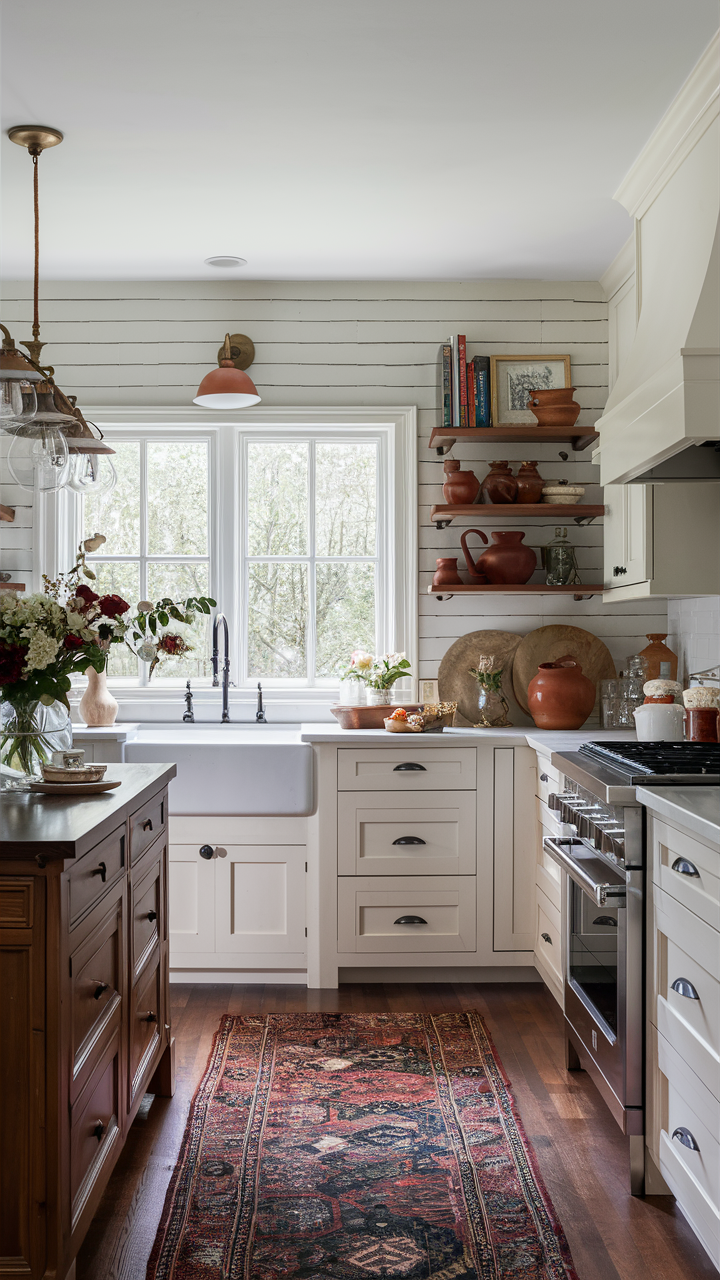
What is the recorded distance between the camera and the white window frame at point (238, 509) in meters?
4.27

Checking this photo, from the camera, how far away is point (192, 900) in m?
3.72

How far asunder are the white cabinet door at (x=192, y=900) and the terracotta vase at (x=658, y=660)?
1.86 m

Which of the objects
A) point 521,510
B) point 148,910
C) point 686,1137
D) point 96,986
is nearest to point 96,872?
point 96,986

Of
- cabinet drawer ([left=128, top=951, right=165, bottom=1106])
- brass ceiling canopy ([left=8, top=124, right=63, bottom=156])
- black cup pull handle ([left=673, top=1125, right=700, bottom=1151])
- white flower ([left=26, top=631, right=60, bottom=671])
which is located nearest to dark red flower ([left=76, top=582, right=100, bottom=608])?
white flower ([left=26, top=631, right=60, bottom=671])

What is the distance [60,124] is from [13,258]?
121 cm

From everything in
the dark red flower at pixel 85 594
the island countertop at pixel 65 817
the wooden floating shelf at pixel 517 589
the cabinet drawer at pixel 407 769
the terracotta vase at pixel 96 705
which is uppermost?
the wooden floating shelf at pixel 517 589

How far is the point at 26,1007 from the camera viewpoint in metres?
1.71

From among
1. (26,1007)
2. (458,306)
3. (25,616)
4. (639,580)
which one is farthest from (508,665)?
(26,1007)

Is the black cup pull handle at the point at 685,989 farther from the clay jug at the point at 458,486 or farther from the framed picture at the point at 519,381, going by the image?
the framed picture at the point at 519,381

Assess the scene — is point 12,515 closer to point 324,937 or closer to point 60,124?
point 60,124

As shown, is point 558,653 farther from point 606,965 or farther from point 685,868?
point 685,868

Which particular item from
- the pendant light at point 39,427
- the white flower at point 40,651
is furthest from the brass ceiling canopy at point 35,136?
the white flower at point 40,651

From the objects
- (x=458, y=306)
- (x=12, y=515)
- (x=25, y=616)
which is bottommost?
(x=25, y=616)

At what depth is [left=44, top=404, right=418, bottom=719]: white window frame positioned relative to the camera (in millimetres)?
4266
